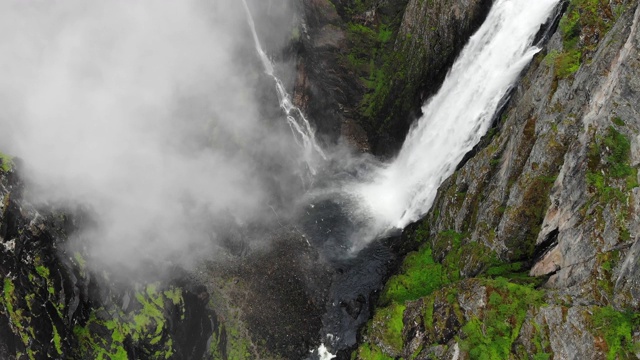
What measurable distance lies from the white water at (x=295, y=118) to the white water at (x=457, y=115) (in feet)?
18.3

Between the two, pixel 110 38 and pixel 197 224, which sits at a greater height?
pixel 110 38

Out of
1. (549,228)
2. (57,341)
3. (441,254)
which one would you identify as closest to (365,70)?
(441,254)

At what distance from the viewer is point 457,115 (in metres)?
32.3

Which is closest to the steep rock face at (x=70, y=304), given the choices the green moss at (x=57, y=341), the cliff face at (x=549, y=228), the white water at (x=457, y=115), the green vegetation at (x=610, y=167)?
the green moss at (x=57, y=341)

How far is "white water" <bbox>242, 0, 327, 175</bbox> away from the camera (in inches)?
1524

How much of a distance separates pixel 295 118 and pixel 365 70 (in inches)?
316

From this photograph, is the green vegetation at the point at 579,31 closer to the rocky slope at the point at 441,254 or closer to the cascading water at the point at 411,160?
the rocky slope at the point at 441,254

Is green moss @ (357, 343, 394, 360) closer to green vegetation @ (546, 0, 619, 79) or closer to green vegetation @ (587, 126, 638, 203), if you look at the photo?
green vegetation @ (587, 126, 638, 203)

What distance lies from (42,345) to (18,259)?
4875mm

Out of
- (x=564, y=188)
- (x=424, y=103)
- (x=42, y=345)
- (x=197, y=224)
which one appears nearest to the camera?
(x=564, y=188)

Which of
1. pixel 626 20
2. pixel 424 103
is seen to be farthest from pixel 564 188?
pixel 424 103

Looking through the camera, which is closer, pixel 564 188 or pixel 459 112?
pixel 564 188

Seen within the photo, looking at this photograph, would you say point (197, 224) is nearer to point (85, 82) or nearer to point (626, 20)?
point (85, 82)

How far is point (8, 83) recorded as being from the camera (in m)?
28.8
